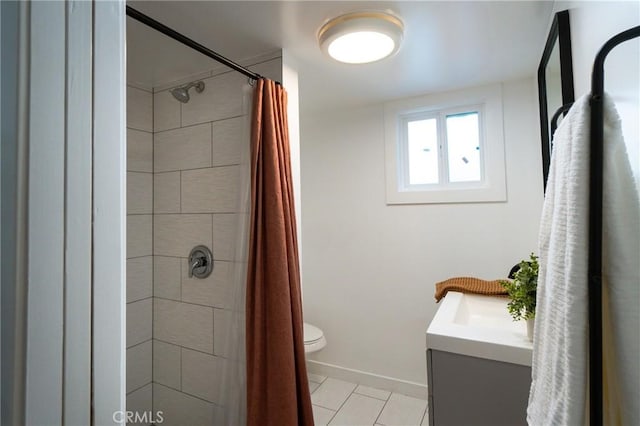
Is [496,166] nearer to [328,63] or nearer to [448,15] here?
[448,15]

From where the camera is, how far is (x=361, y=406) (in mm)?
2090

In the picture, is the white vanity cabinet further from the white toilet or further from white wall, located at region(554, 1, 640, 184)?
the white toilet

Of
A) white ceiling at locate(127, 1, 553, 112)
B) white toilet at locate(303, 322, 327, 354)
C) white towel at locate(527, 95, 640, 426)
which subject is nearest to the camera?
white towel at locate(527, 95, 640, 426)

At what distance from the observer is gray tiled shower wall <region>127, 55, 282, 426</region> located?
165cm

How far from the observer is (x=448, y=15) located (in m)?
1.30

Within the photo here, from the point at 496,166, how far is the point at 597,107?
1611 mm

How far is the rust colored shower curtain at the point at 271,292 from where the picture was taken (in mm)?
1254

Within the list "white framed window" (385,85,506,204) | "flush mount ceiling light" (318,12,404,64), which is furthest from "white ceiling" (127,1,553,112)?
"white framed window" (385,85,506,204)

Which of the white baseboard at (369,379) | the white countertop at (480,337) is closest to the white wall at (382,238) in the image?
the white baseboard at (369,379)

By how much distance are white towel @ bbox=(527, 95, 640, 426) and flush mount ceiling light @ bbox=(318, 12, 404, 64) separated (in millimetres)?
913

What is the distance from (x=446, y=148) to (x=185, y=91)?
1.77 metres

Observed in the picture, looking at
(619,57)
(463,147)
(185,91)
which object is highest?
(185,91)

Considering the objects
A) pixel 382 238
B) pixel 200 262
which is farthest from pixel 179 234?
pixel 382 238

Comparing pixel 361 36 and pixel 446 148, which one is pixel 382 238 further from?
pixel 361 36
